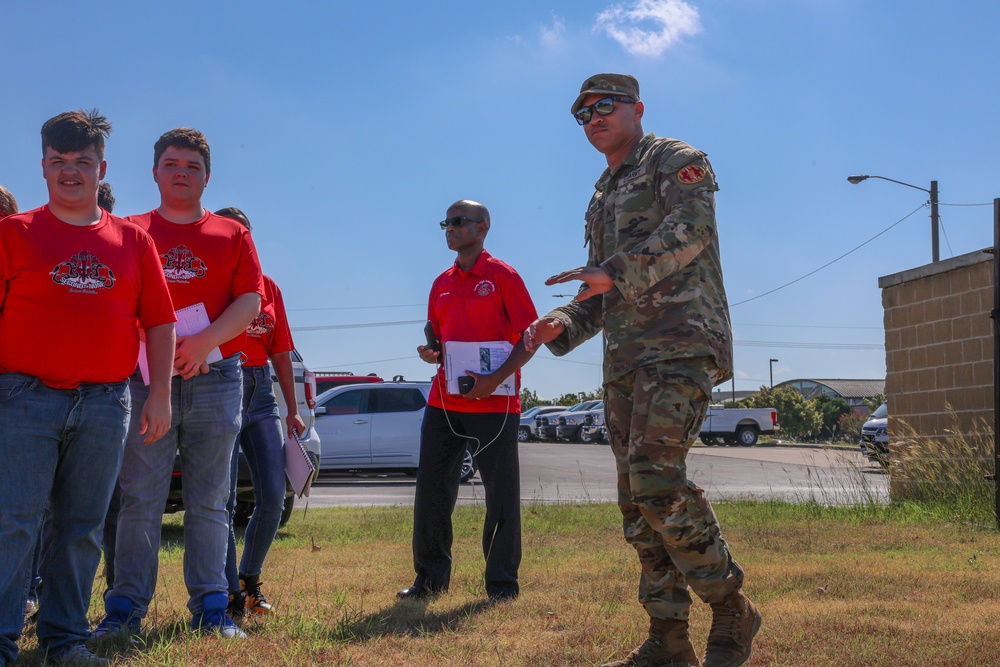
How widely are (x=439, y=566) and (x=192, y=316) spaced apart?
206 cm

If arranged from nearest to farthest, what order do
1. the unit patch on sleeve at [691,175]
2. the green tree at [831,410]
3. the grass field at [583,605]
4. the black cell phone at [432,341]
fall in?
the unit patch on sleeve at [691,175]
the grass field at [583,605]
the black cell phone at [432,341]
the green tree at [831,410]

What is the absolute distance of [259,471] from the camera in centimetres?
486

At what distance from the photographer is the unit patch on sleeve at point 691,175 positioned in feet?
11.9

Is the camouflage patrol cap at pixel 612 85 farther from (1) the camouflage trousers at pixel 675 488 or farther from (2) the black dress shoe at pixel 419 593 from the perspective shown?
(2) the black dress shoe at pixel 419 593

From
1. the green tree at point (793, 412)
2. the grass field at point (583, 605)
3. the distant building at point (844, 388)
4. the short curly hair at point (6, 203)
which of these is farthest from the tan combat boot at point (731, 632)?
the distant building at point (844, 388)

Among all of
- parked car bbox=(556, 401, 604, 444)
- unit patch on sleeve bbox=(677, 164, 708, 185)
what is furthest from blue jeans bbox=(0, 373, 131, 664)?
parked car bbox=(556, 401, 604, 444)

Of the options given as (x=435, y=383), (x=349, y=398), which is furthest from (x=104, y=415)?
(x=349, y=398)

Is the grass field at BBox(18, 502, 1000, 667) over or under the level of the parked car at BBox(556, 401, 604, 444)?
under

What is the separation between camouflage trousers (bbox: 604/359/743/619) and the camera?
349 cm

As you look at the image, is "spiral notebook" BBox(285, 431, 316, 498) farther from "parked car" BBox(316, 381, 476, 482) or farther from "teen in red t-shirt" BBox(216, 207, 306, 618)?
"parked car" BBox(316, 381, 476, 482)

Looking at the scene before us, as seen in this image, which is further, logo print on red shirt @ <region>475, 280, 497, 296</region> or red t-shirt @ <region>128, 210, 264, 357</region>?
logo print on red shirt @ <region>475, 280, 497, 296</region>

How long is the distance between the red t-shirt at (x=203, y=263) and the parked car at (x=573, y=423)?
33523mm

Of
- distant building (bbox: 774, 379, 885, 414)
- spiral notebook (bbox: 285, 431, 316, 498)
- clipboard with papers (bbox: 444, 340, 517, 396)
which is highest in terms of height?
distant building (bbox: 774, 379, 885, 414)

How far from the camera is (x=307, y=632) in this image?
4.12 meters
